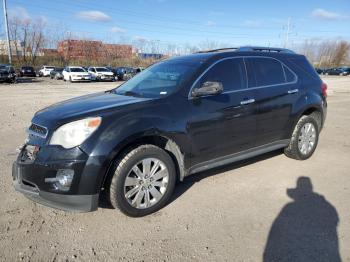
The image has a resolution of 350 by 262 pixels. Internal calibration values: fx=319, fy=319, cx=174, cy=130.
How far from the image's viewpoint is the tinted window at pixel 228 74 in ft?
13.7

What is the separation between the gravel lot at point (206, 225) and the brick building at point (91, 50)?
62369 millimetres

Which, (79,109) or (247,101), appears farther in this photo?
(247,101)

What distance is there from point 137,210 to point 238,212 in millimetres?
1162

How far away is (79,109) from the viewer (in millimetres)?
3551

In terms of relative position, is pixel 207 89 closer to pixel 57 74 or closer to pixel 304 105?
pixel 304 105

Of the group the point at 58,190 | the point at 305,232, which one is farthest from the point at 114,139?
A: the point at 305,232

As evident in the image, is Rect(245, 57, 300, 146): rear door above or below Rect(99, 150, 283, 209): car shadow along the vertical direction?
above

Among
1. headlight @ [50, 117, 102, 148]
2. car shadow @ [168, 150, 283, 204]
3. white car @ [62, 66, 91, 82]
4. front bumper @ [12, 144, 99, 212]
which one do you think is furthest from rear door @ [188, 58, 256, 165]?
white car @ [62, 66, 91, 82]

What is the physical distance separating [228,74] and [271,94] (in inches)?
A: 33.1

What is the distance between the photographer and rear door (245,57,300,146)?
4.60 m

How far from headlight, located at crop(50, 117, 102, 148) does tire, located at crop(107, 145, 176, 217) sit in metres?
0.44

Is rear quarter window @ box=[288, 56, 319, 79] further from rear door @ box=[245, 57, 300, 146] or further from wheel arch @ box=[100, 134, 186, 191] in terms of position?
wheel arch @ box=[100, 134, 186, 191]

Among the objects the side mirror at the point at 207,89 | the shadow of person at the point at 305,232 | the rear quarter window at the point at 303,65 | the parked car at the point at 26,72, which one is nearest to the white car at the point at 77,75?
the parked car at the point at 26,72

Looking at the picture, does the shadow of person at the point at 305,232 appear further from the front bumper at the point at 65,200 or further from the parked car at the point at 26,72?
the parked car at the point at 26,72
